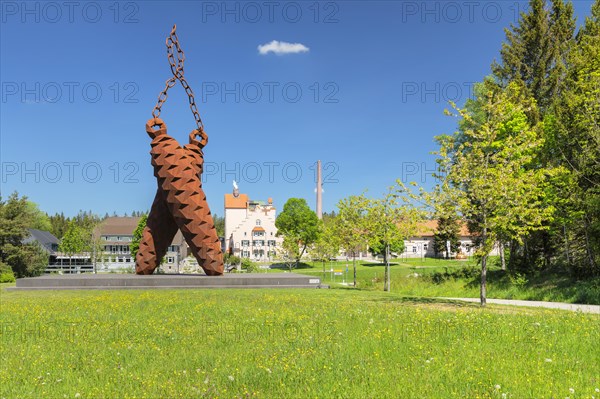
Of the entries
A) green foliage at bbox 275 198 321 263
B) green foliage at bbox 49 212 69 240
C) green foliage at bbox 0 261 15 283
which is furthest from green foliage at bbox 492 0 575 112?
green foliage at bbox 49 212 69 240

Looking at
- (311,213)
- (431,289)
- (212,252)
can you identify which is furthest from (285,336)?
(311,213)

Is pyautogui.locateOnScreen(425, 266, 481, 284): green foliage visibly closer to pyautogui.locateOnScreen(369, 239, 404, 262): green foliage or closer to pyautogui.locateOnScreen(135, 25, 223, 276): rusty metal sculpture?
pyautogui.locateOnScreen(369, 239, 404, 262): green foliage

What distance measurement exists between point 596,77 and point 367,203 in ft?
48.3

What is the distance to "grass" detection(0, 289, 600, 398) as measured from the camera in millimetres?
5715

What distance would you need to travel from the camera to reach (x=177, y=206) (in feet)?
70.4

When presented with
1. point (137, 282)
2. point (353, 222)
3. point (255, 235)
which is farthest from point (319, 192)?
point (137, 282)

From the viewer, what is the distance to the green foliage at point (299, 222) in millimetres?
81188

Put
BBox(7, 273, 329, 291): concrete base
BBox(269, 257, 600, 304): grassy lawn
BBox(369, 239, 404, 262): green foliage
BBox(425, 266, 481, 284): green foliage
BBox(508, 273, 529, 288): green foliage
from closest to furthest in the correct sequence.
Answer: BBox(7, 273, 329, 291): concrete base → BBox(269, 257, 600, 304): grassy lawn → BBox(508, 273, 529, 288): green foliage → BBox(369, 239, 404, 262): green foliage → BBox(425, 266, 481, 284): green foliage

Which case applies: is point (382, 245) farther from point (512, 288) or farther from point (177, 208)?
point (177, 208)

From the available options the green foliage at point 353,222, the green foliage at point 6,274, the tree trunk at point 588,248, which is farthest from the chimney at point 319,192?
the tree trunk at point 588,248

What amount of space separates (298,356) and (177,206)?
15.9m

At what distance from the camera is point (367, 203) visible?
2964 cm

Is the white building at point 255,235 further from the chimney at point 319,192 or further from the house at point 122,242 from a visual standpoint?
the house at point 122,242

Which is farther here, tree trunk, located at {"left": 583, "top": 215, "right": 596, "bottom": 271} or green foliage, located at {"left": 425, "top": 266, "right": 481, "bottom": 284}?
green foliage, located at {"left": 425, "top": 266, "right": 481, "bottom": 284}
